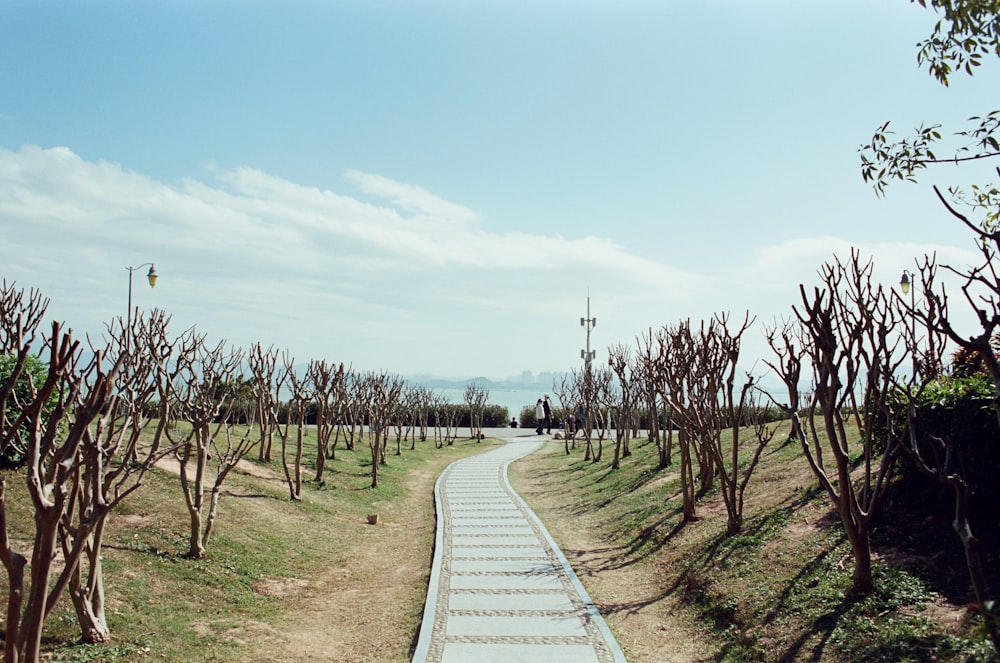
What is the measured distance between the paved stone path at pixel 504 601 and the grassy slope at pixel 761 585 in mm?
397

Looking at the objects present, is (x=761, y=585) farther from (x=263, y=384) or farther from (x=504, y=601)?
(x=263, y=384)

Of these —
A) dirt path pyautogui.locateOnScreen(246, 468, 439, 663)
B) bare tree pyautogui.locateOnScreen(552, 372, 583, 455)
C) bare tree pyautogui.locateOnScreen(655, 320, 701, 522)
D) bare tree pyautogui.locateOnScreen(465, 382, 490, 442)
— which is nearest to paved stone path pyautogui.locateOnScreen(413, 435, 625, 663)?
dirt path pyautogui.locateOnScreen(246, 468, 439, 663)

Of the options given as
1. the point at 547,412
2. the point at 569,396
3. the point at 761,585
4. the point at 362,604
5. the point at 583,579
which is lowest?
the point at 362,604

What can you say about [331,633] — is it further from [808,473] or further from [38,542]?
[808,473]

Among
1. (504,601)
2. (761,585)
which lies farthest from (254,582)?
(761,585)

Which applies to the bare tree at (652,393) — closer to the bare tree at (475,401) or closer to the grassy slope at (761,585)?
the grassy slope at (761,585)

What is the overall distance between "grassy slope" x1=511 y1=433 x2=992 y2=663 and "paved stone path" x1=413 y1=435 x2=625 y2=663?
397 millimetres

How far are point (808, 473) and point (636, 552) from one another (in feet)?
10.3

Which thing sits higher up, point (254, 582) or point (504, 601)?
point (504, 601)

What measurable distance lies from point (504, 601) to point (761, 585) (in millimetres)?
2906

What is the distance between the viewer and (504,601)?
8.52 metres

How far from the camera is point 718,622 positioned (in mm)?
7840

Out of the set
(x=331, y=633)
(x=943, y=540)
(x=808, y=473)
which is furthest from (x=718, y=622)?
(x=808, y=473)

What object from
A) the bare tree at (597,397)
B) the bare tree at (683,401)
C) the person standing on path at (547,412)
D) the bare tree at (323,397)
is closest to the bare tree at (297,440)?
the bare tree at (323,397)
